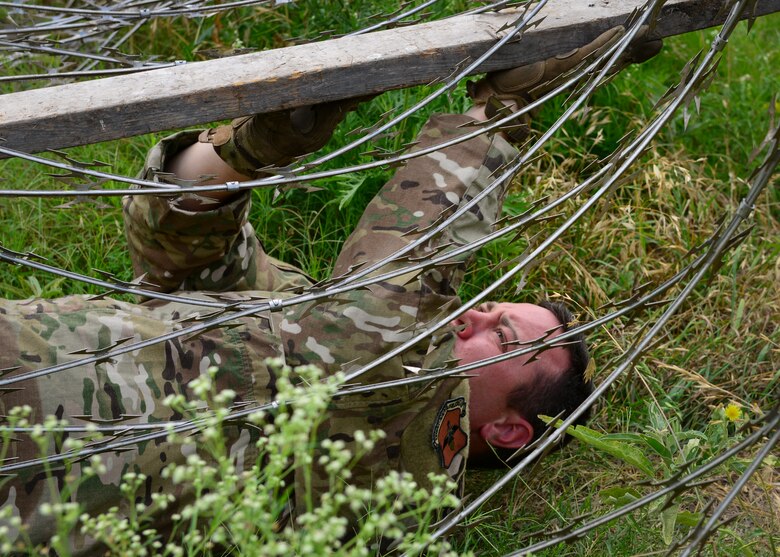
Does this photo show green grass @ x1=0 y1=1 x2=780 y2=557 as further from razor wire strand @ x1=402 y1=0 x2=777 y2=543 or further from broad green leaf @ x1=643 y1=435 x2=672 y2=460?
razor wire strand @ x1=402 y1=0 x2=777 y2=543

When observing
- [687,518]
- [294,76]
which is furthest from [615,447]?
[294,76]

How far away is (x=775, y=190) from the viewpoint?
3.29m

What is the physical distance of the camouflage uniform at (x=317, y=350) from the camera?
1.94 metres

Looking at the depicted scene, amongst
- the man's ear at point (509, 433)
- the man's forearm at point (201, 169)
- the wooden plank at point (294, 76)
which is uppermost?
the wooden plank at point (294, 76)

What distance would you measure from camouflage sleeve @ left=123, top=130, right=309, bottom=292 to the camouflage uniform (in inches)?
7.8

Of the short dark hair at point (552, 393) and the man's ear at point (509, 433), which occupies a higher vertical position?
the short dark hair at point (552, 393)

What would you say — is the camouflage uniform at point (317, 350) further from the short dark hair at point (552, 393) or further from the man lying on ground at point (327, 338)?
the short dark hair at point (552, 393)

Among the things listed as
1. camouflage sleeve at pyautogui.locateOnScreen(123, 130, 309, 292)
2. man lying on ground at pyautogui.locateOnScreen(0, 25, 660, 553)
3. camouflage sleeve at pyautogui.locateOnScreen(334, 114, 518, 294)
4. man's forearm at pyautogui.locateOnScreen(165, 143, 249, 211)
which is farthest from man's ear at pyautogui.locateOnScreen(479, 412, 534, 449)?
man's forearm at pyautogui.locateOnScreen(165, 143, 249, 211)

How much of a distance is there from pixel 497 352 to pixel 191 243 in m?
0.87

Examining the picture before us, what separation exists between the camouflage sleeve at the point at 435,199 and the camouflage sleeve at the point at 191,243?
1.39ft

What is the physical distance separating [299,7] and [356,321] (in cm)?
174

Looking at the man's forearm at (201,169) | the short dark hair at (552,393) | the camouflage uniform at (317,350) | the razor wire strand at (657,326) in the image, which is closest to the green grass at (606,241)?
the short dark hair at (552,393)

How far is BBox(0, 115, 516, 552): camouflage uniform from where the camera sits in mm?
1943

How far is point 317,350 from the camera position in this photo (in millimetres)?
2027
